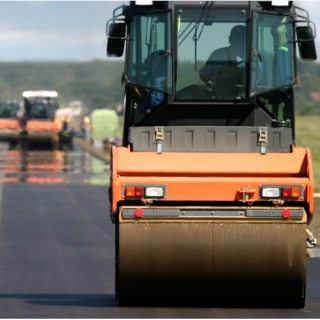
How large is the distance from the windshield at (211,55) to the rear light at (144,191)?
2356 mm

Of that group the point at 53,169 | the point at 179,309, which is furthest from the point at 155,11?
the point at 53,169

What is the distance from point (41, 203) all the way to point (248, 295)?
59.4 ft

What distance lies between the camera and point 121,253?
1252cm

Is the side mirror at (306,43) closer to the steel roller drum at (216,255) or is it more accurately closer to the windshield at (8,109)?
the steel roller drum at (216,255)

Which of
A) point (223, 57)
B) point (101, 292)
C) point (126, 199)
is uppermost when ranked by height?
point (223, 57)

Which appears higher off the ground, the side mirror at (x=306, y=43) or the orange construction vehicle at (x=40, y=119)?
the orange construction vehicle at (x=40, y=119)

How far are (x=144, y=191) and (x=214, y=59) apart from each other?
275 cm

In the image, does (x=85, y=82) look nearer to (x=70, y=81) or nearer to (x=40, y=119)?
(x=70, y=81)

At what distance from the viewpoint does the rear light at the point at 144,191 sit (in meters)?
12.5

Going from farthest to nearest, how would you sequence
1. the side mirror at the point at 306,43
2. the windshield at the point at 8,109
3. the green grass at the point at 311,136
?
1. the windshield at the point at 8,109
2. the green grass at the point at 311,136
3. the side mirror at the point at 306,43

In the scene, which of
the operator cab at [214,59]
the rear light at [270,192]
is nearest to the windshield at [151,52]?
the operator cab at [214,59]

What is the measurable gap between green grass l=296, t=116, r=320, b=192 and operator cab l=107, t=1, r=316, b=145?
22.8 meters

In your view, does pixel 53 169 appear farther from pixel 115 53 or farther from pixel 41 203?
pixel 115 53

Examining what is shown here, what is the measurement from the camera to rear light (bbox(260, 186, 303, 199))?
12453 mm
